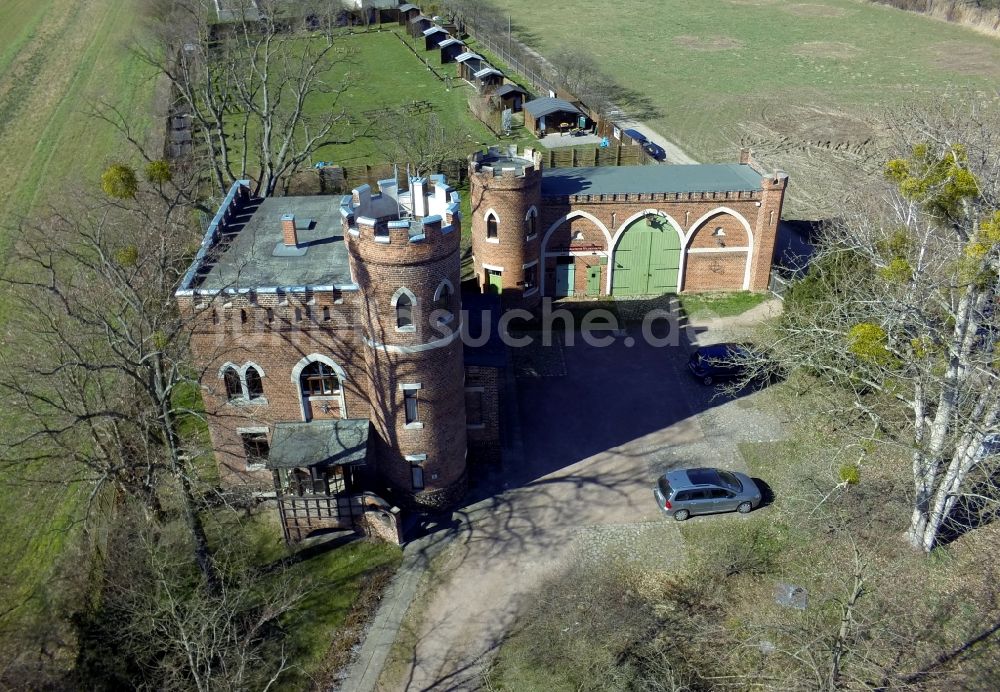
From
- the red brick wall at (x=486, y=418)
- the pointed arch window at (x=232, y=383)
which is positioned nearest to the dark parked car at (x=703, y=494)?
the red brick wall at (x=486, y=418)

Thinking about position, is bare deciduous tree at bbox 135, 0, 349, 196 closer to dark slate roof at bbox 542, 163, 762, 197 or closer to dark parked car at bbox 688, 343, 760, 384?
dark slate roof at bbox 542, 163, 762, 197

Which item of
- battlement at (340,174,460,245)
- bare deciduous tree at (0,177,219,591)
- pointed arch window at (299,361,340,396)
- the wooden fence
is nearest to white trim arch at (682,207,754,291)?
the wooden fence

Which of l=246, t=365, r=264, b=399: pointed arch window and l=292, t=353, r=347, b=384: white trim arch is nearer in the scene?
l=292, t=353, r=347, b=384: white trim arch

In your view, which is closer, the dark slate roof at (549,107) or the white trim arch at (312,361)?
the white trim arch at (312,361)

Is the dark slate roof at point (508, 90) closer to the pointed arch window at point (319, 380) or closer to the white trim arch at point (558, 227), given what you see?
the white trim arch at point (558, 227)

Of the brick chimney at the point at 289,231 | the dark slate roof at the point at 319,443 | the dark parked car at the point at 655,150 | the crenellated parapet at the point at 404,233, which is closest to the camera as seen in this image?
the crenellated parapet at the point at 404,233

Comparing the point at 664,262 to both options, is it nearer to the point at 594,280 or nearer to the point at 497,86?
the point at 594,280
